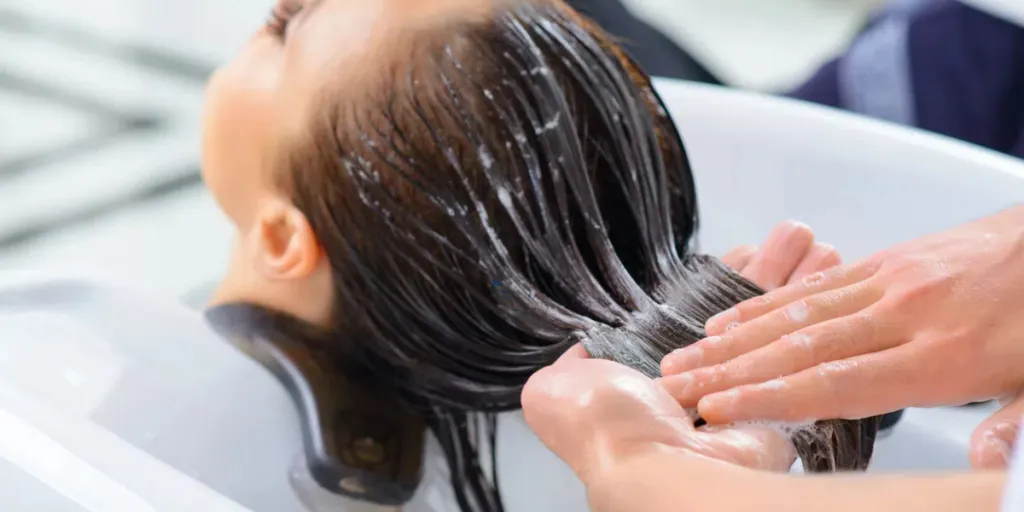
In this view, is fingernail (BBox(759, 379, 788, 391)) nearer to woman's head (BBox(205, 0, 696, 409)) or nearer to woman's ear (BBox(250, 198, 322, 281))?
woman's head (BBox(205, 0, 696, 409))

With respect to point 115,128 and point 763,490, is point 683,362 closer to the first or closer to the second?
point 763,490

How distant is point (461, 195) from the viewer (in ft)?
1.71

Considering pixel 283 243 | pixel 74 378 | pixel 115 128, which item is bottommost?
pixel 115 128

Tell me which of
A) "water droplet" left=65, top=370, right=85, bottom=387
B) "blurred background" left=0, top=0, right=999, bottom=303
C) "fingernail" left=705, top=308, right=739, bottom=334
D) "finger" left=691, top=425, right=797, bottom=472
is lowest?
"blurred background" left=0, top=0, right=999, bottom=303

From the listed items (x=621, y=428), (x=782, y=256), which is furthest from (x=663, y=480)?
(x=782, y=256)

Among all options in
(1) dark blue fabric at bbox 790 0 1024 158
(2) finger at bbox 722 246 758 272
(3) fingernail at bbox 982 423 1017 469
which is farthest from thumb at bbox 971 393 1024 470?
(1) dark blue fabric at bbox 790 0 1024 158

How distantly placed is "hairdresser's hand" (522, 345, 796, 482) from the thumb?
7 cm

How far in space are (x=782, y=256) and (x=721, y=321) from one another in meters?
0.12

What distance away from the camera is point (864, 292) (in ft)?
1.56

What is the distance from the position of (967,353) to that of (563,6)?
28cm

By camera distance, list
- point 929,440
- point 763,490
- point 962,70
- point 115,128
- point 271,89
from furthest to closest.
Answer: point 115,128
point 962,70
point 929,440
point 271,89
point 763,490

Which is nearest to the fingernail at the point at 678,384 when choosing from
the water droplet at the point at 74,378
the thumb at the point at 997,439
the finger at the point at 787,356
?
the finger at the point at 787,356

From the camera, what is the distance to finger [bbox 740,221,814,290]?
1.92 ft

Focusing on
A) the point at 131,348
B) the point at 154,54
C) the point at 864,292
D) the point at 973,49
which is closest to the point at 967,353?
the point at 864,292
